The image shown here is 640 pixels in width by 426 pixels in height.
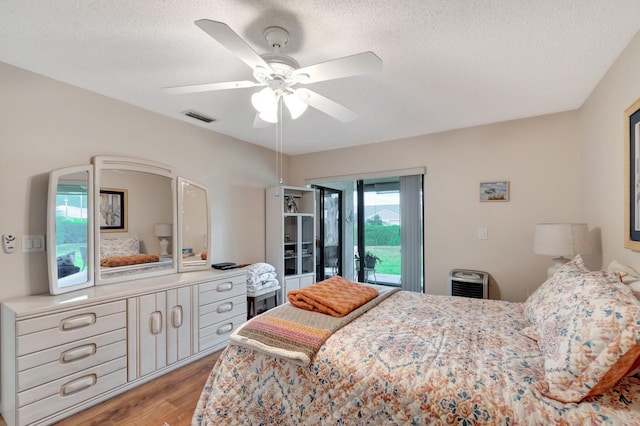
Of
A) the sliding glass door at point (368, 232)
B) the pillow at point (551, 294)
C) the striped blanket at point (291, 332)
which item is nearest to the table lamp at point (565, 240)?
the pillow at point (551, 294)

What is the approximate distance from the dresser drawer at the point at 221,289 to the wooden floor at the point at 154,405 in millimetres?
622

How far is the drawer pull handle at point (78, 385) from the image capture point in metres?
1.87

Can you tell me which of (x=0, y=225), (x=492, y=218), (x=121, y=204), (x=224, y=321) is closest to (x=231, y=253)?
(x=224, y=321)

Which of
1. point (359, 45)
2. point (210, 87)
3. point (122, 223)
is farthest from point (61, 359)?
point (359, 45)

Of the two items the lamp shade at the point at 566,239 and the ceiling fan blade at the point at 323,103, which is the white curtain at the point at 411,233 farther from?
the ceiling fan blade at the point at 323,103

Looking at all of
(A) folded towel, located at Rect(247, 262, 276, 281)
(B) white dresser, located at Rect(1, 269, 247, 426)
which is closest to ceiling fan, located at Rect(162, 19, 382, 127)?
(B) white dresser, located at Rect(1, 269, 247, 426)

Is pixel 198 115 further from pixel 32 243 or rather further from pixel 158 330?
pixel 158 330

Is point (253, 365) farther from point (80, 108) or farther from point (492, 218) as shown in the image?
point (492, 218)

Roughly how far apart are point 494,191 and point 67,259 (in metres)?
3.85

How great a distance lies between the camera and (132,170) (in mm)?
2590

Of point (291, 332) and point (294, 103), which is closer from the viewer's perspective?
point (291, 332)

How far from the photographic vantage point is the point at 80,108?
90.4 inches

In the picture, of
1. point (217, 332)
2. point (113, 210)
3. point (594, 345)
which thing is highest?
point (113, 210)

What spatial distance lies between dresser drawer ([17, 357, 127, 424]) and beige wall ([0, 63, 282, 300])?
0.68 metres
